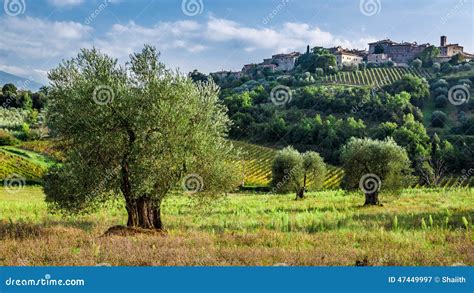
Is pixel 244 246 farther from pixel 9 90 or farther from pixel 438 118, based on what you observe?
pixel 9 90

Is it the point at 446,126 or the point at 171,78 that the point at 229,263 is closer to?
the point at 171,78

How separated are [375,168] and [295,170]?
47.3 feet

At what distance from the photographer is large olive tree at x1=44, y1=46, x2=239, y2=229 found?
63.2 ft

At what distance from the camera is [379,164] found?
39.3m

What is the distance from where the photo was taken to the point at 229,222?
26.4m

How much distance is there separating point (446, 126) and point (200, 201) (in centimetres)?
12688

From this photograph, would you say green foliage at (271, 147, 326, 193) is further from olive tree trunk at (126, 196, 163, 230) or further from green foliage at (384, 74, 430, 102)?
green foliage at (384, 74, 430, 102)

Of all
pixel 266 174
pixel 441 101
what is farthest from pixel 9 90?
pixel 441 101

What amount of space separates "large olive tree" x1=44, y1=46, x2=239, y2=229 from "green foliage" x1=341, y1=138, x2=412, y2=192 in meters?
22.1

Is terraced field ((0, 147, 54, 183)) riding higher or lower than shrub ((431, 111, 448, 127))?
lower

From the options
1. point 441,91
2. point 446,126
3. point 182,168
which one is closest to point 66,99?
point 182,168

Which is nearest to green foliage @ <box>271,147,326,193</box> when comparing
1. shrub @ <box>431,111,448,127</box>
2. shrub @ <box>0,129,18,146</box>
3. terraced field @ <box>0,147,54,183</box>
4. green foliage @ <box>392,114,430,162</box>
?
terraced field @ <box>0,147,54,183</box>

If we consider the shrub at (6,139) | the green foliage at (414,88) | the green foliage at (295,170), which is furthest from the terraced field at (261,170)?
the green foliage at (414,88)

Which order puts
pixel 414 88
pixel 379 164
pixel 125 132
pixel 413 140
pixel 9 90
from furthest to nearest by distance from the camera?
pixel 414 88, pixel 9 90, pixel 413 140, pixel 379 164, pixel 125 132
